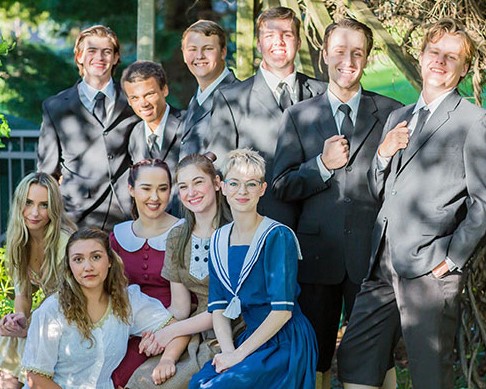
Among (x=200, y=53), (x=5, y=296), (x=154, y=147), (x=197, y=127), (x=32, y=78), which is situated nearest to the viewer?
(x=197, y=127)

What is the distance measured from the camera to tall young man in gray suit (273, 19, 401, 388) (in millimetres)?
5148

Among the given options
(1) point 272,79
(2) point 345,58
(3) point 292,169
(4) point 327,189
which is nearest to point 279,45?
(1) point 272,79

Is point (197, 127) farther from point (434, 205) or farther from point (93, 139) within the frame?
point (434, 205)

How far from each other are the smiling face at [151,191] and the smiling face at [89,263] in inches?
16.5

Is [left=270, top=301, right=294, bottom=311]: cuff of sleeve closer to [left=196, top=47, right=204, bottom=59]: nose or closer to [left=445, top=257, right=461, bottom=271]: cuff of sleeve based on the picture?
[left=445, top=257, right=461, bottom=271]: cuff of sleeve

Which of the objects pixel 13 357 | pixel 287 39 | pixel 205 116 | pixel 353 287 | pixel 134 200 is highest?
pixel 287 39

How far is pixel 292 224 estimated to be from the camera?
5336mm

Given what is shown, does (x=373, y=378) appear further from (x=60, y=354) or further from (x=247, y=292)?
(x=60, y=354)

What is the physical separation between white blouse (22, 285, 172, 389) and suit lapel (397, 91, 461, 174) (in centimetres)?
148

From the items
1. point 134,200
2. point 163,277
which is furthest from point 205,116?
point 163,277

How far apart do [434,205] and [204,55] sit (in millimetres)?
1744

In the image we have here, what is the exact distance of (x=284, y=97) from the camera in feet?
17.9

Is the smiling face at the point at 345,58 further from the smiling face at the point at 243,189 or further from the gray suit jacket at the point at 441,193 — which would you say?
the smiling face at the point at 243,189

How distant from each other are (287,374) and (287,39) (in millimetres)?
1676
